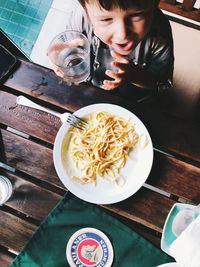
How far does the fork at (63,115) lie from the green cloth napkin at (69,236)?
222mm

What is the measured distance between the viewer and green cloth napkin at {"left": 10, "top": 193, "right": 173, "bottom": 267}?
113 cm

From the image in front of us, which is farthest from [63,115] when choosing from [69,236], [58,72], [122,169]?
[69,236]

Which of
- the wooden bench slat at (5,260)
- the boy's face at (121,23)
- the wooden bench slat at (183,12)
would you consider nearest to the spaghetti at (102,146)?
the boy's face at (121,23)

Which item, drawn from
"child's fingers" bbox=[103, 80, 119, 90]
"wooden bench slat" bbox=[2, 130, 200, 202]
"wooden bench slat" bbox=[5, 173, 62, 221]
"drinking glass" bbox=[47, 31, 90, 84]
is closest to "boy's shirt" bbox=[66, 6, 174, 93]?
"drinking glass" bbox=[47, 31, 90, 84]

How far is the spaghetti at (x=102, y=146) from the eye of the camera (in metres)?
1.16

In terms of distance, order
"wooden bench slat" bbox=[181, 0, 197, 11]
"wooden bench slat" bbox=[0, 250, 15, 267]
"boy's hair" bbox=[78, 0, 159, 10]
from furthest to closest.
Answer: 1. "wooden bench slat" bbox=[181, 0, 197, 11]
2. "wooden bench slat" bbox=[0, 250, 15, 267]
3. "boy's hair" bbox=[78, 0, 159, 10]

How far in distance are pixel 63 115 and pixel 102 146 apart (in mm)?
157

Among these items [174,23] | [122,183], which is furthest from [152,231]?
[174,23]

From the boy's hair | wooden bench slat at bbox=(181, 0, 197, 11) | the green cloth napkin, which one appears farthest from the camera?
wooden bench slat at bbox=(181, 0, 197, 11)

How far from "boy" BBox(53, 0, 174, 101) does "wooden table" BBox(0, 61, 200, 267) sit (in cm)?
9

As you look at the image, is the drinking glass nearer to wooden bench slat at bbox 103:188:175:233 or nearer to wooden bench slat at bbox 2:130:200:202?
wooden bench slat at bbox 2:130:200:202

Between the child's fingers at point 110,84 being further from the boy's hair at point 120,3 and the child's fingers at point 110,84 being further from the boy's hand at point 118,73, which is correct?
the boy's hair at point 120,3

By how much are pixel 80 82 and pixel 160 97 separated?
37cm

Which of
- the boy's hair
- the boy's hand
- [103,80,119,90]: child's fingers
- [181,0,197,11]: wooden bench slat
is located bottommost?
[103,80,119,90]: child's fingers
